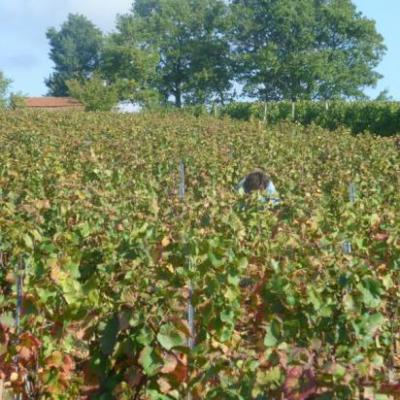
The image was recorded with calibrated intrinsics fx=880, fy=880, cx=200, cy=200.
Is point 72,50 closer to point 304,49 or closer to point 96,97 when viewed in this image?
point 304,49

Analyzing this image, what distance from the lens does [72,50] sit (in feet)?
250

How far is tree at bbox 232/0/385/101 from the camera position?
5522 cm

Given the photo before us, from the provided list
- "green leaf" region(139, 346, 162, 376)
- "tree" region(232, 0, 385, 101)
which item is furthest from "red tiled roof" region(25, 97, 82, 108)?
"green leaf" region(139, 346, 162, 376)

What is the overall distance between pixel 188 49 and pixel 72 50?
1976 cm

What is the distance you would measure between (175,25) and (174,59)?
4.29 meters

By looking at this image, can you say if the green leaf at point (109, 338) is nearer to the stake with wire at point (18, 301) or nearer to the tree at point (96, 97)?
the stake with wire at point (18, 301)

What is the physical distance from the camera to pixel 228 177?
376 inches

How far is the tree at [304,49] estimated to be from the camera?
55219 millimetres

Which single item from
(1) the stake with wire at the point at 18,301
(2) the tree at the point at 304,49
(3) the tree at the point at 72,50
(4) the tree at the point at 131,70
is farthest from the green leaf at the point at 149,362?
(3) the tree at the point at 72,50

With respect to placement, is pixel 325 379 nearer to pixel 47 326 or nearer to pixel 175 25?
pixel 47 326

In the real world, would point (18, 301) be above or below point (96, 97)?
below

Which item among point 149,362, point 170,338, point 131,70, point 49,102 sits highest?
point 131,70

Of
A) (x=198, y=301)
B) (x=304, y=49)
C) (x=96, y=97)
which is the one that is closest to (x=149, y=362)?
(x=198, y=301)

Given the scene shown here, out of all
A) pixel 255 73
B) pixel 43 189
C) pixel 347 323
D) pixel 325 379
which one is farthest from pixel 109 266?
pixel 255 73
